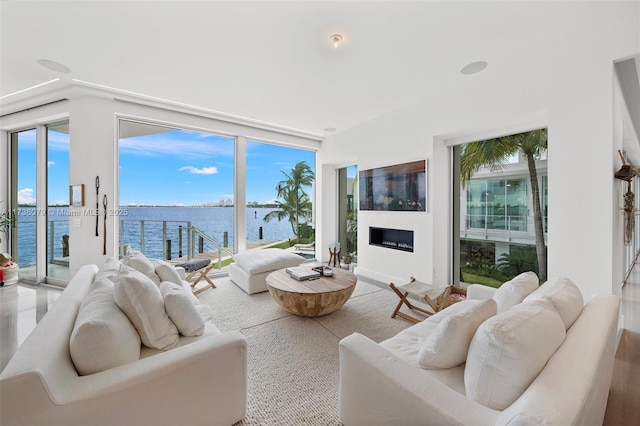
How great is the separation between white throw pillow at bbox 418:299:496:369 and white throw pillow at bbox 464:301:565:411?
12cm

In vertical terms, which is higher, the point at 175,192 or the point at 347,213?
the point at 175,192

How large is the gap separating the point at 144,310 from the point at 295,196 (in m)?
4.37

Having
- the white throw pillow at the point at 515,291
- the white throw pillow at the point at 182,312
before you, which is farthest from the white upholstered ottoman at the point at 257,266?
the white throw pillow at the point at 515,291

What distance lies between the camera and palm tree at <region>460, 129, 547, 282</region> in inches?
113

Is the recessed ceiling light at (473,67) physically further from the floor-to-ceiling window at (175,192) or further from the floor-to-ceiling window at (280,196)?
the floor-to-ceiling window at (175,192)

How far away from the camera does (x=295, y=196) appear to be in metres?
5.73

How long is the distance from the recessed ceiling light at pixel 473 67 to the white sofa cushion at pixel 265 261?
328cm

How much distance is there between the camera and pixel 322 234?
5.75m

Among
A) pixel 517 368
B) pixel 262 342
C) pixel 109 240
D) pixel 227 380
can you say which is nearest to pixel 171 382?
pixel 227 380

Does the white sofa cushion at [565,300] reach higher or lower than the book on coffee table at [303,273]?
higher

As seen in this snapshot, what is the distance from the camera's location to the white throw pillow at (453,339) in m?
1.23

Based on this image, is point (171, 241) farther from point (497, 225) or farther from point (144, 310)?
point (497, 225)

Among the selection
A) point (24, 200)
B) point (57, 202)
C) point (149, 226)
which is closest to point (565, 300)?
point (149, 226)

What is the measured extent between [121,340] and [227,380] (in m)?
0.56
